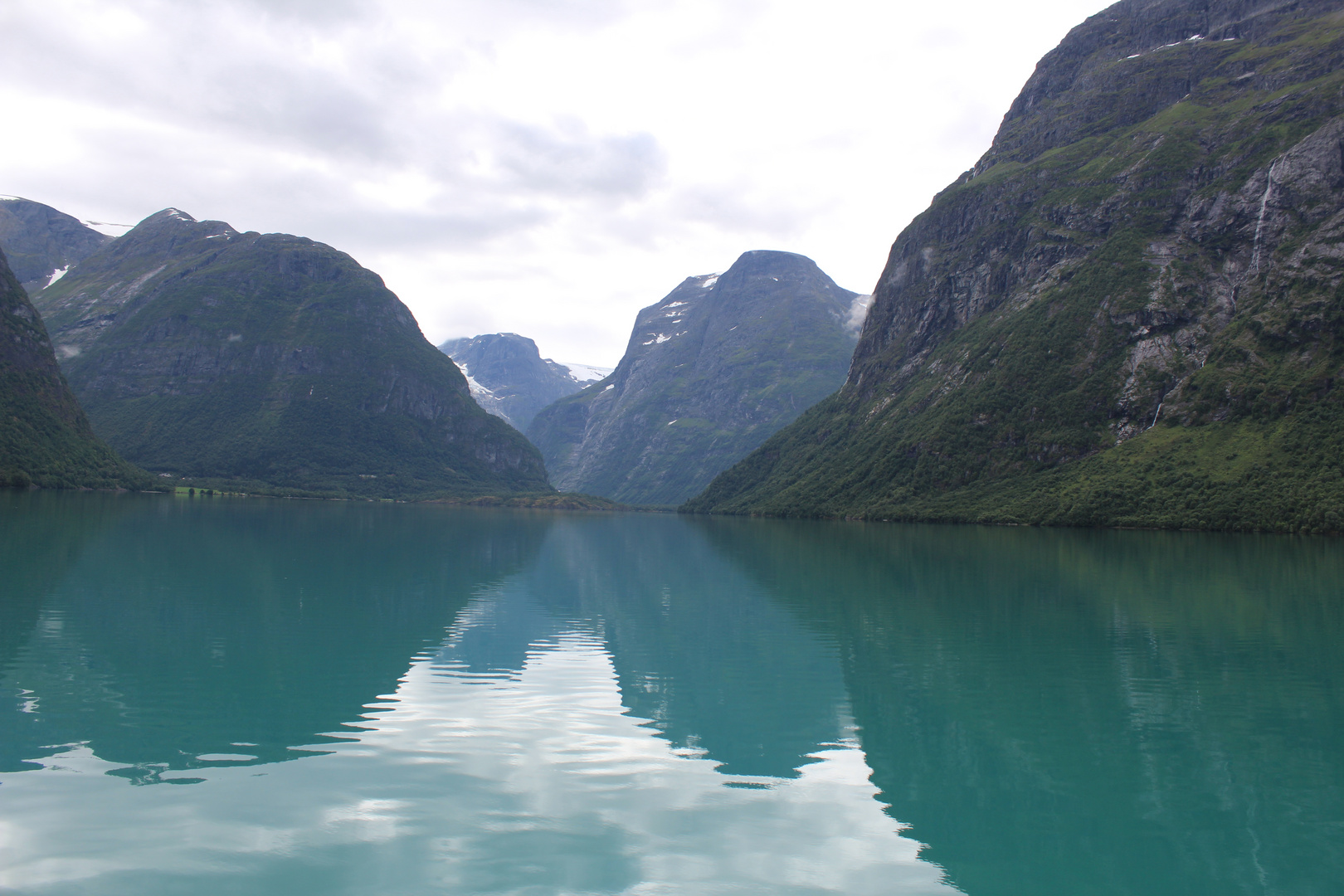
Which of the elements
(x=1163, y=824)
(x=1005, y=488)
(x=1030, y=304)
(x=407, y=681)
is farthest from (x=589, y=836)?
(x=1030, y=304)

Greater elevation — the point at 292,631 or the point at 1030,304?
the point at 1030,304

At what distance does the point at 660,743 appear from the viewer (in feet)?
57.4

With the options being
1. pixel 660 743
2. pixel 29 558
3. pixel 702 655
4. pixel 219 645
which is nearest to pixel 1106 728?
pixel 660 743

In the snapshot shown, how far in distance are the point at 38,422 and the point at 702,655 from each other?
656 ft

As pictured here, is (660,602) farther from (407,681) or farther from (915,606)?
(407,681)

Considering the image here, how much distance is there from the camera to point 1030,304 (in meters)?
198

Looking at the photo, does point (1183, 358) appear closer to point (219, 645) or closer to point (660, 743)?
point (660, 743)

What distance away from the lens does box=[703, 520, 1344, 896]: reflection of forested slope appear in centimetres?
1214

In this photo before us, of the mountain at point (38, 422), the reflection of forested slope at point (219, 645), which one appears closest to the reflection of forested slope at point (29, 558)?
the reflection of forested slope at point (219, 645)

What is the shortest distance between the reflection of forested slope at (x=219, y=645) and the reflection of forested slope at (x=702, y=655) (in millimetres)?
3425

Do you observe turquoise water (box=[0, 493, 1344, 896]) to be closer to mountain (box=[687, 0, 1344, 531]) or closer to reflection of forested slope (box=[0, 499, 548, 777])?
reflection of forested slope (box=[0, 499, 548, 777])

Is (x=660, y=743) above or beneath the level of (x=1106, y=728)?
above

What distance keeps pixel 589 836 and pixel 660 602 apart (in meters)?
29.0

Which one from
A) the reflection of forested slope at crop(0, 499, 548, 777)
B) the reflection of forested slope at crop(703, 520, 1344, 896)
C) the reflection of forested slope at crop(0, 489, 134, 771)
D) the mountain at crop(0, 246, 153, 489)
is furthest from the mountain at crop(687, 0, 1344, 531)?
the mountain at crop(0, 246, 153, 489)
